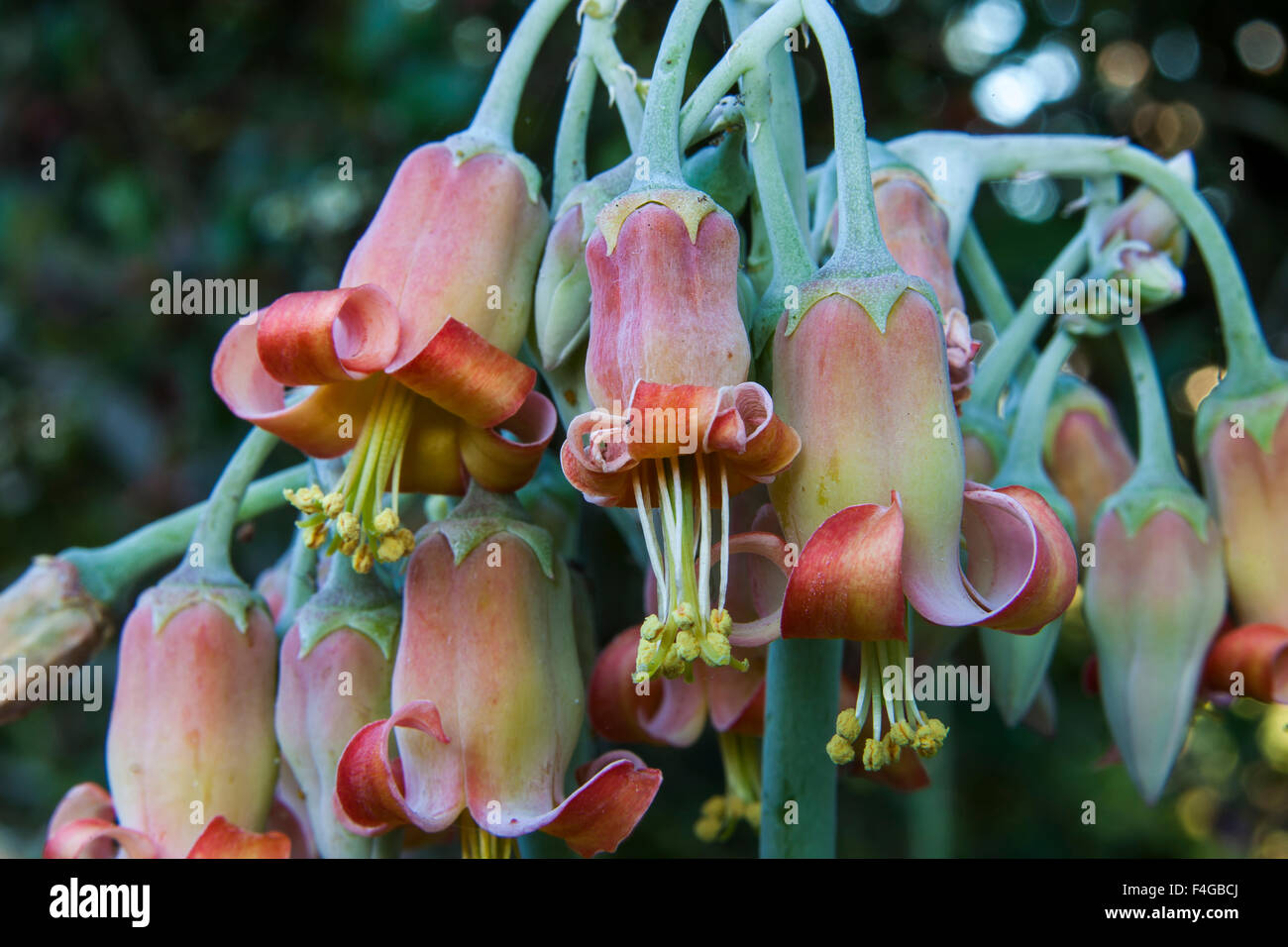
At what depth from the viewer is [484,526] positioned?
1081mm

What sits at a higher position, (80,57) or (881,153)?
(80,57)

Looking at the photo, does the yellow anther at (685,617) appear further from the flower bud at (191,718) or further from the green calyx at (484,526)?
the flower bud at (191,718)

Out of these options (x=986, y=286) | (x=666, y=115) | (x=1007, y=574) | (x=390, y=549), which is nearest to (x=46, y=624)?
(x=390, y=549)

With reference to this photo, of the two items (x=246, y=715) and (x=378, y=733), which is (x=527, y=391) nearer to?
(x=378, y=733)

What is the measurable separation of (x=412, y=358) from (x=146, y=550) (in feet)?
1.87

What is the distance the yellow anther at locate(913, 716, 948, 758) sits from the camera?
35.9 inches

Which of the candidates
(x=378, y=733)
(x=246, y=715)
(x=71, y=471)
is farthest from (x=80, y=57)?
(x=378, y=733)

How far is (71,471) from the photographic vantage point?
3.15 m

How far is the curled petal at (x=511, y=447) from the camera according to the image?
1002mm

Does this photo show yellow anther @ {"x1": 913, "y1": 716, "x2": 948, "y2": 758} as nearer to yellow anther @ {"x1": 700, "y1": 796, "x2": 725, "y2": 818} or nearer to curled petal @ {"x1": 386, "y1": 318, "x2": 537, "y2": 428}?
curled petal @ {"x1": 386, "y1": 318, "x2": 537, "y2": 428}

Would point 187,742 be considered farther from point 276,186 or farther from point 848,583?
point 276,186

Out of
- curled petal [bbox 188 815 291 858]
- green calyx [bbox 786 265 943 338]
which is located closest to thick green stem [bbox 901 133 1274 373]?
green calyx [bbox 786 265 943 338]

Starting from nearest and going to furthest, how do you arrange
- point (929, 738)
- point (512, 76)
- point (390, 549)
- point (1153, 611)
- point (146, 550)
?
point (929, 738) → point (390, 549) → point (512, 76) → point (1153, 611) → point (146, 550)
